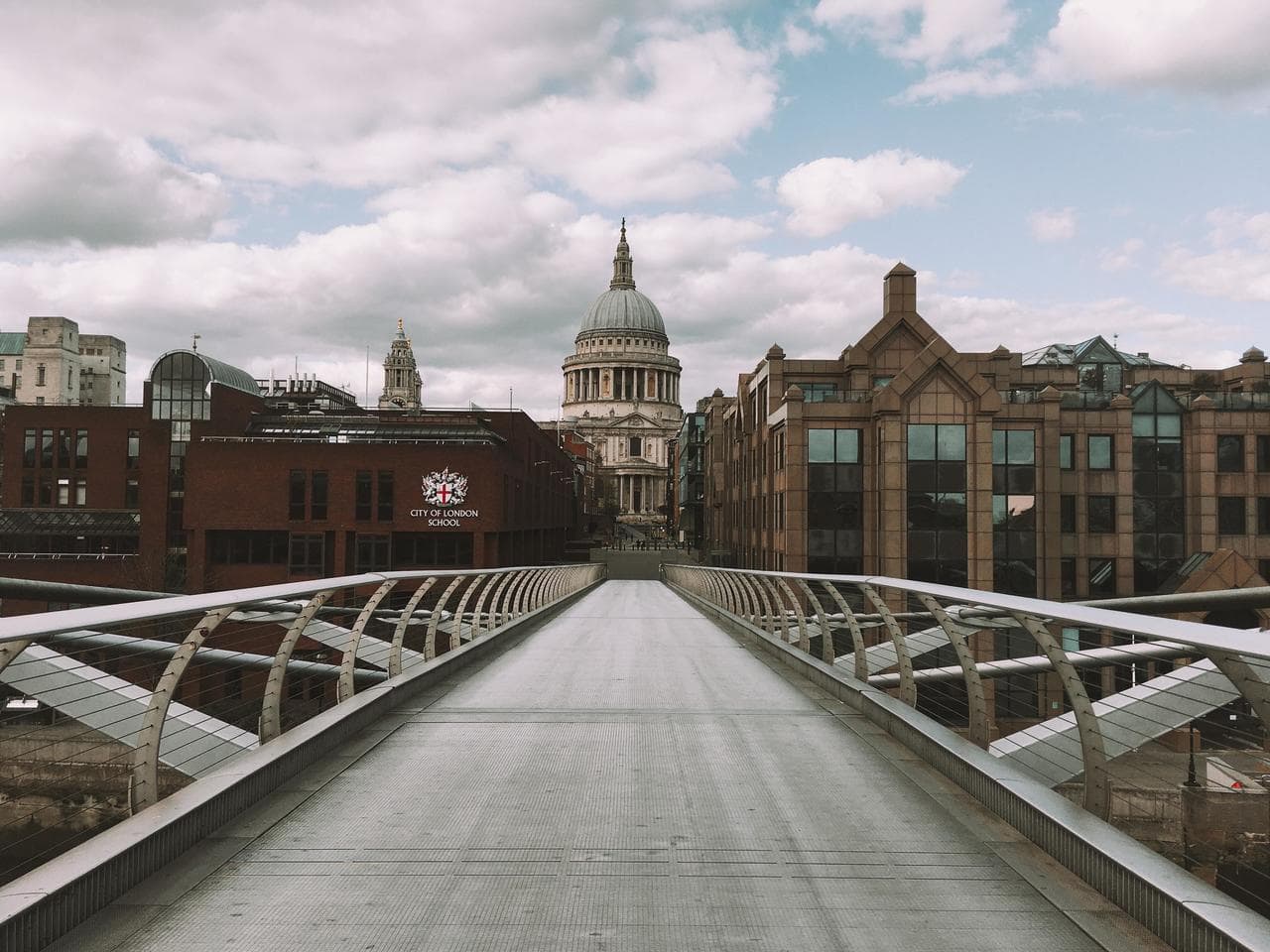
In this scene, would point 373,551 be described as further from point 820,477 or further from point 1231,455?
point 1231,455

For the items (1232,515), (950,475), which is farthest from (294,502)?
(1232,515)

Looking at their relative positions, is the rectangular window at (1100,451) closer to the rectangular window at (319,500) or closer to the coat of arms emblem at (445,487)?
the coat of arms emblem at (445,487)

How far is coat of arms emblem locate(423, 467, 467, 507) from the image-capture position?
44.7m

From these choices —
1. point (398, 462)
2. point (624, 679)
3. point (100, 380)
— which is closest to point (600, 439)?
point (100, 380)

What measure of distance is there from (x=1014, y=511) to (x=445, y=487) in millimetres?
26505

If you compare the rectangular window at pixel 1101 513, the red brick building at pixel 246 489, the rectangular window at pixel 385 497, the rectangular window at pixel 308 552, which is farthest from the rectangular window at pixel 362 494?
the rectangular window at pixel 1101 513

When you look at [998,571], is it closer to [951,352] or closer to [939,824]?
[951,352]

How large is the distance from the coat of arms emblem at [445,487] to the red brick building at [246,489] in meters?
0.07

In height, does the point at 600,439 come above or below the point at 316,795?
above

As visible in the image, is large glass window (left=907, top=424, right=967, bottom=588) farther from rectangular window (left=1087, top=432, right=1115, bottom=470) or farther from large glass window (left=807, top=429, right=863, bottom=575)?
rectangular window (left=1087, top=432, right=1115, bottom=470)

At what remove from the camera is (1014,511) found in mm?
35844

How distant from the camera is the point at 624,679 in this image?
1068 cm

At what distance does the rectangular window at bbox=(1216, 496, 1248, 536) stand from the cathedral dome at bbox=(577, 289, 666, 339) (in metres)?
150

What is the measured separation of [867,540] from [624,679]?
86.5 feet
